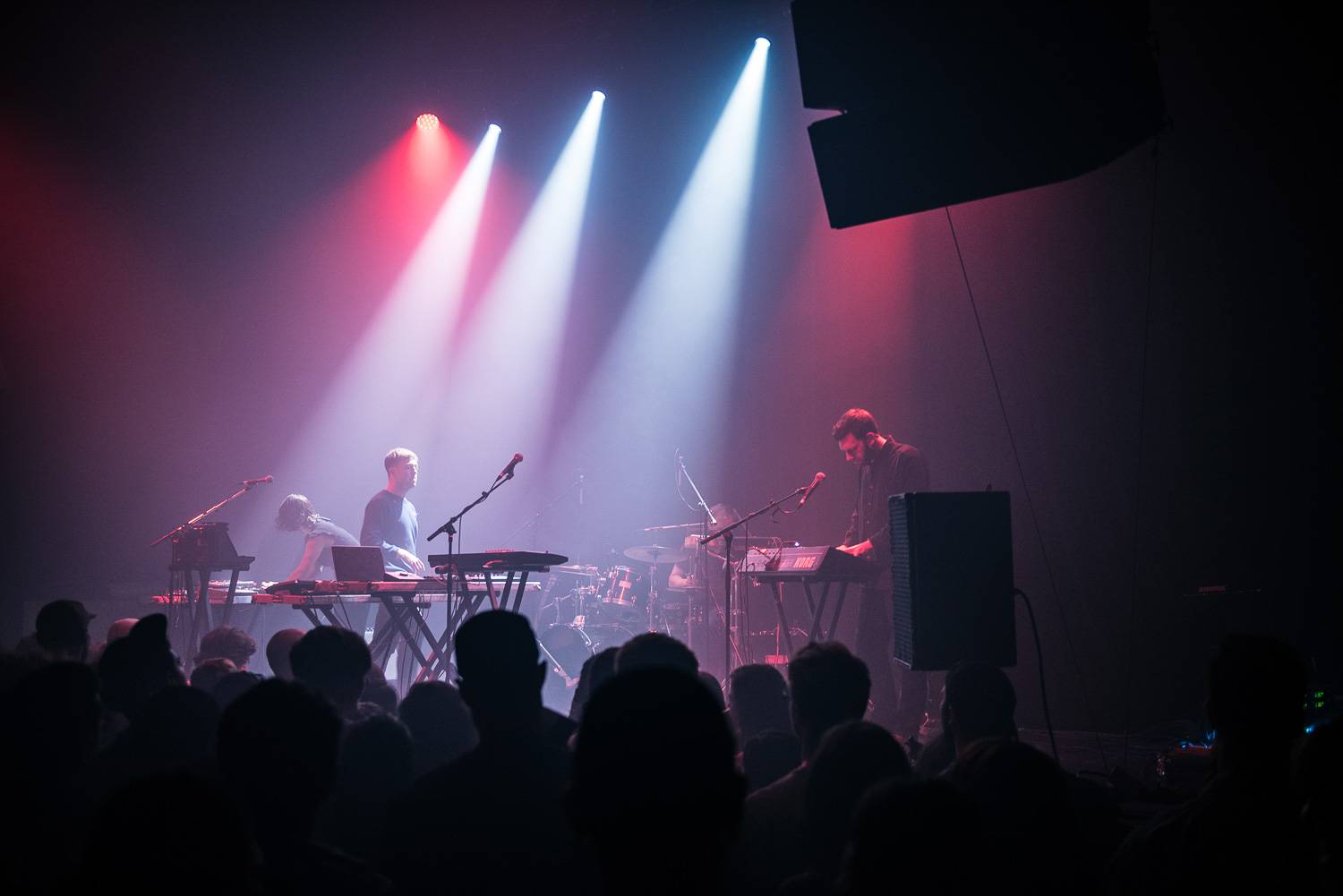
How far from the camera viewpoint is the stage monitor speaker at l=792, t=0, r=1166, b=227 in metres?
4.18

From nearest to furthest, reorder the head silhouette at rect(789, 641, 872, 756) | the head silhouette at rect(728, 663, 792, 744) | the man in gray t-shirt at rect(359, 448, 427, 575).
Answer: the head silhouette at rect(789, 641, 872, 756) → the head silhouette at rect(728, 663, 792, 744) → the man in gray t-shirt at rect(359, 448, 427, 575)

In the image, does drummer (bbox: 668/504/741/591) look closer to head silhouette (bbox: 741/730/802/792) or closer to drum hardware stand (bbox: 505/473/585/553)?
drum hardware stand (bbox: 505/473/585/553)

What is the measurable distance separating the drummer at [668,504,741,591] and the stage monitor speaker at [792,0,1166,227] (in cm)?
600

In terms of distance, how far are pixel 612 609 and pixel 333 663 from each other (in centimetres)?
820

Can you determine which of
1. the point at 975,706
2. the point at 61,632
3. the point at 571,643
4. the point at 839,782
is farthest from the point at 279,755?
the point at 571,643

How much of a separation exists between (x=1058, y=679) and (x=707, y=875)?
24.2ft

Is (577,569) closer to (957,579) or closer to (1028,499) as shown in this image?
(1028,499)

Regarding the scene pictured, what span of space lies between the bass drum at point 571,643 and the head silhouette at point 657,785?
33.0ft

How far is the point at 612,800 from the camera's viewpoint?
123 cm

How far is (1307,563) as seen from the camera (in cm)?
680

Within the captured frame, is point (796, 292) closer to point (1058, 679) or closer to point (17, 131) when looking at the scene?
point (1058, 679)

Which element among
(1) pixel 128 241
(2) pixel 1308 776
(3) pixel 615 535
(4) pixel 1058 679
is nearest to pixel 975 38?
(2) pixel 1308 776

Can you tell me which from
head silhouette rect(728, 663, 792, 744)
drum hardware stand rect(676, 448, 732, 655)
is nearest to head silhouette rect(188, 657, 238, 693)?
head silhouette rect(728, 663, 792, 744)

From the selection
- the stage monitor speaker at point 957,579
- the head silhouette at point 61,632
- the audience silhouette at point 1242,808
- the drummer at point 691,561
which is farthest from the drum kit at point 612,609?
the audience silhouette at point 1242,808
